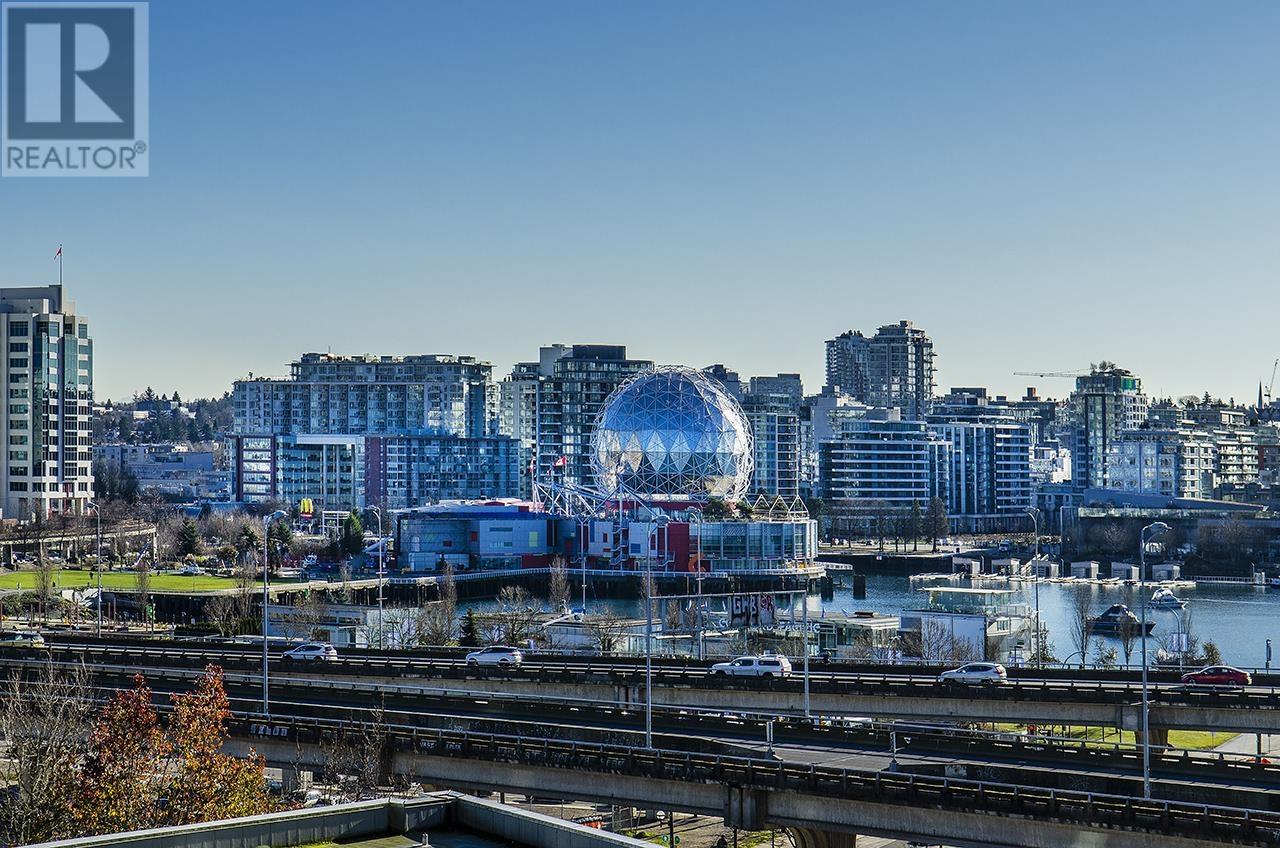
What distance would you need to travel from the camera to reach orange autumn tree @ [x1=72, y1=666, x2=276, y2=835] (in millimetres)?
30391

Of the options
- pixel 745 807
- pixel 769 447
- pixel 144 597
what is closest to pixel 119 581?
pixel 144 597

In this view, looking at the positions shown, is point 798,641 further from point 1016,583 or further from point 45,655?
point 1016,583

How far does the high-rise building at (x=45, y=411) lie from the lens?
13512 centimetres

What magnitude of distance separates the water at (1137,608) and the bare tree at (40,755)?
49.1 m

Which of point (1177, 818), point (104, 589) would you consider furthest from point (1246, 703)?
point (104, 589)

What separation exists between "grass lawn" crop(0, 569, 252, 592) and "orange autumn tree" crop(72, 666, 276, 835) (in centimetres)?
6998

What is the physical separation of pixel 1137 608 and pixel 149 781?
8460 centimetres

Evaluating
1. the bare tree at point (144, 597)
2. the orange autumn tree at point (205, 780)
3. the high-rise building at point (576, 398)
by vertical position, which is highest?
the high-rise building at point (576, 398)

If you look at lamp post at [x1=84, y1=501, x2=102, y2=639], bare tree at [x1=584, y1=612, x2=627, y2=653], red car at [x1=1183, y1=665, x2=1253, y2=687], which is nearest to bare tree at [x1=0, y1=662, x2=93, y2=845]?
lamp post at [x1=84, y1=501, x2=102, y2=639]

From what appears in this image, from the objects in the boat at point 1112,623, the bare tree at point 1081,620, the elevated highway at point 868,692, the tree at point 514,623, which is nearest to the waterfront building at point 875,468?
the bare tree at point 1081,620

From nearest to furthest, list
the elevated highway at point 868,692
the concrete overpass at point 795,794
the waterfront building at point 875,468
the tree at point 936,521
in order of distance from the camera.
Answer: the concrete overpass at point 795,794, the elevated highway at point 868,692, the tree at point 936,521, the waterfront building at point 875,468

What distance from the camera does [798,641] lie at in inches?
3140

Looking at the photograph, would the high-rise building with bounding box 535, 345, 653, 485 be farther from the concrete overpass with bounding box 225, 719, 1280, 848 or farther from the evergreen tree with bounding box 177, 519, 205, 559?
the concrete overpass with bounding box 225, 719, 1280, 848

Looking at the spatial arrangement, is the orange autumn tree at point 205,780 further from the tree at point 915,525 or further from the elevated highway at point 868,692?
the tree at point 915,525
